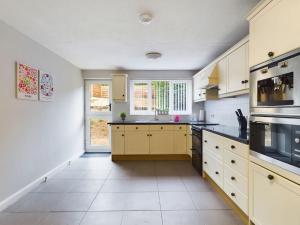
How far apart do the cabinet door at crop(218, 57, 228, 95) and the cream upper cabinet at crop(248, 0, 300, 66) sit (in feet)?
3.89

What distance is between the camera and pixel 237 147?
2092mm

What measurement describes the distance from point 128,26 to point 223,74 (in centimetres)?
162

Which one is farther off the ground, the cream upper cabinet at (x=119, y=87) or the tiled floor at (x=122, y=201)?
the cream upper cabinet at (x=119, y=87)

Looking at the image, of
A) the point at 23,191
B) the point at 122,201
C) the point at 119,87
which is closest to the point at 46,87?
the point at 23,191

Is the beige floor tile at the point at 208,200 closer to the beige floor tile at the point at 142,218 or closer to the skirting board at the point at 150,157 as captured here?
the beige floor tile at the point at 142,218

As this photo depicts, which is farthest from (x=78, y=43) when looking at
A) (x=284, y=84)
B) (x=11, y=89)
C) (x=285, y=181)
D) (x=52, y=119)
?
(x=285, y=181)

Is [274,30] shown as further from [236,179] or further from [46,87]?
[46,87]

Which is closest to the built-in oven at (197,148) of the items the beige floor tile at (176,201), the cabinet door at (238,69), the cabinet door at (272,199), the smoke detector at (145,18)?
the beige floor tile at (176,201)

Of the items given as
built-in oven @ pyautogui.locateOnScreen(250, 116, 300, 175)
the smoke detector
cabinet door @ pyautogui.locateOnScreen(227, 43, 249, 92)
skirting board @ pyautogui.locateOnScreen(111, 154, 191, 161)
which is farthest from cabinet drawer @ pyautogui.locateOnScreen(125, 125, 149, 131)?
built-in oven @ pyautogui.locateOnScreen(250, 116, 300, 175)

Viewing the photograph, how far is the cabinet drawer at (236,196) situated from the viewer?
195 cm

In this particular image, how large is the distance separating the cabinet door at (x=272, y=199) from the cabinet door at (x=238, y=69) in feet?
3.69

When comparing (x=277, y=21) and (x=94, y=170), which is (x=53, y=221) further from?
(x=277, y=21)

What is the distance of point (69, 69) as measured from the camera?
4.41 m

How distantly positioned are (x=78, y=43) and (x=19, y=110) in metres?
1.33
